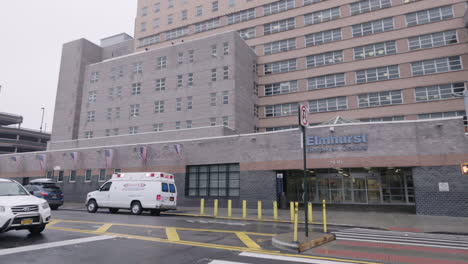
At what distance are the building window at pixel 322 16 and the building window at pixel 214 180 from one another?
85.0 ft

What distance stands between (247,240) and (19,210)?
706 centimetres

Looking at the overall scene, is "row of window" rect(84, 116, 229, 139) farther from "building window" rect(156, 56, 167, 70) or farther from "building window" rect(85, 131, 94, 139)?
"building window" rect(156, 56, 167, 70)

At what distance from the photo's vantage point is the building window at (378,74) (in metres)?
36.9

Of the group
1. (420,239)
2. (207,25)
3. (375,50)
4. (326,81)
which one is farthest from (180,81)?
(420,239)

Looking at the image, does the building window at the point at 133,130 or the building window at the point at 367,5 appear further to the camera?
the building window at the point at 133,130

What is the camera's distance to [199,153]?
28.6 metres

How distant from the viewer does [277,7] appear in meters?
45.2

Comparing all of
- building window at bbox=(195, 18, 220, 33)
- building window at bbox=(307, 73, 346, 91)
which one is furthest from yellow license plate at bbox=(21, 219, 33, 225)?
building window at bbox=(195, 18, 220, 33)

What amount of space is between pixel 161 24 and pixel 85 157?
91.1 ft

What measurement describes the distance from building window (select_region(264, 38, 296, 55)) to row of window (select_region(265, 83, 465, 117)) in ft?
26.1

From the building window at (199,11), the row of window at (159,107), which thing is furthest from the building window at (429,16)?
the building window at (199,11)

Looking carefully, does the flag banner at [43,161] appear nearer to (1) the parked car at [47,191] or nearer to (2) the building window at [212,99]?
(1) the parked car at [47,191]

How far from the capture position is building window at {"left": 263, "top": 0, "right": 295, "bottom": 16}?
1749 inches

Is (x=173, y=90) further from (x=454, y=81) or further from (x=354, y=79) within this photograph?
(x=454, y=81)
